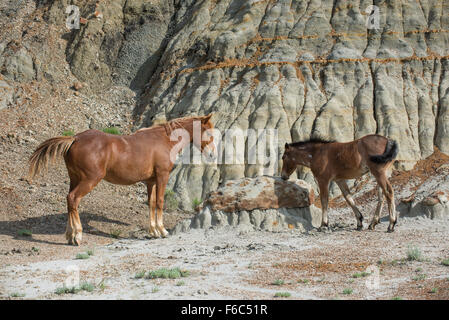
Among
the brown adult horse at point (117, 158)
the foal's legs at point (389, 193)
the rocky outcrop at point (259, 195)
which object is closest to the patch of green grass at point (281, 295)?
the rocky outcrop at point (259, 195)

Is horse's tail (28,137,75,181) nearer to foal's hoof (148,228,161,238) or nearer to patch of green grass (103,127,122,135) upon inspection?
foal's hoof (148,228,161,238)

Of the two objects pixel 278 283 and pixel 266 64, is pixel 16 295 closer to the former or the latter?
pixel 278 283

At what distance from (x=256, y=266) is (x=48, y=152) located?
6.44 metres

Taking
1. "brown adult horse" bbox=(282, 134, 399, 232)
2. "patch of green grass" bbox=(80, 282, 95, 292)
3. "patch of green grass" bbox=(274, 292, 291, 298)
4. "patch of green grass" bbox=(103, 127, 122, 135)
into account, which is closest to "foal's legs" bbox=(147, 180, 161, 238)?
"brown adult horse" bbox=(282, 134, 399, 232)

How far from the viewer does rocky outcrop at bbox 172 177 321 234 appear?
45.6 ft

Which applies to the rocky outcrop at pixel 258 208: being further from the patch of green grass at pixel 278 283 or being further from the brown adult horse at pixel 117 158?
the patch of green grass at pixel 278 283

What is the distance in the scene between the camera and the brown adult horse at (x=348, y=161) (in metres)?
13.6

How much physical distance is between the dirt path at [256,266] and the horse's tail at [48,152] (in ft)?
7.50

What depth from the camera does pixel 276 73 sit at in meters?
23.9

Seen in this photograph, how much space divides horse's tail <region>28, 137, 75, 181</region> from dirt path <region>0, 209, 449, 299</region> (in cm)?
229

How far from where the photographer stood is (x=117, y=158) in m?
13.4

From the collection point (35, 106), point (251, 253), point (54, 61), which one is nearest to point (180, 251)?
point (251, 253)

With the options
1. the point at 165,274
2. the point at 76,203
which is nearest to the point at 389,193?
the point at 165,274
